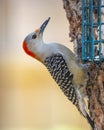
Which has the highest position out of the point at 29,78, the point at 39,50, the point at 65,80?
the point at 39,50

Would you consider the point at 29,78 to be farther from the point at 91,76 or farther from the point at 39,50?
the point at 91,76

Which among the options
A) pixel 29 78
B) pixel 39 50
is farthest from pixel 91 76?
pixel 29 78

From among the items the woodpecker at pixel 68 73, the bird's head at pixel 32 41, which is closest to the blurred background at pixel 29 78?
the bird's head at pixel 32 41

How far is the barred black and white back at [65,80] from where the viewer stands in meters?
5.18

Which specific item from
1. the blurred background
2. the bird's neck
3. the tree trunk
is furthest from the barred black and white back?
the blurred background

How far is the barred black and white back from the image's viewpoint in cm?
518

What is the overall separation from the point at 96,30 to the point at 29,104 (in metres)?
1.77

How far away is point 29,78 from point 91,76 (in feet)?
4.42

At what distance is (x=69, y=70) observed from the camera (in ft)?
17.2

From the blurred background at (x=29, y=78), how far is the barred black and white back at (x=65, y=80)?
0.90 meters

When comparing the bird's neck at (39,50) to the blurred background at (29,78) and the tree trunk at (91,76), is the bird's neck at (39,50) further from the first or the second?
the blurred background at (29,78)

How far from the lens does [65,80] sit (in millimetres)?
5199

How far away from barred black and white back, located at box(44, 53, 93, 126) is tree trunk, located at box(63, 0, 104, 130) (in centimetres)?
11

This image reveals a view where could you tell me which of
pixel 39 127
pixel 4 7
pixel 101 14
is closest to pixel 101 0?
pixel 101 14
